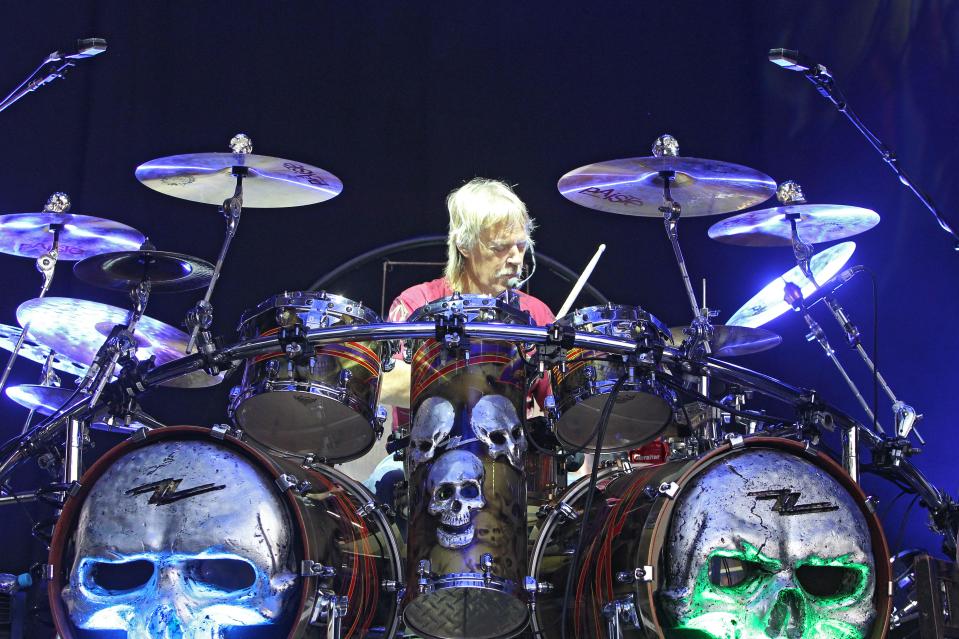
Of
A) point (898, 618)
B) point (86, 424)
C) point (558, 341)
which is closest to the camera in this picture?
point (558, 341)

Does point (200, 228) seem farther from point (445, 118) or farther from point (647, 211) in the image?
point (647, 211)

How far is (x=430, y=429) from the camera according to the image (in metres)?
2.11

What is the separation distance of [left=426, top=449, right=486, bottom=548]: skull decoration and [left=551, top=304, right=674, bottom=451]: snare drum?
1.06 ft

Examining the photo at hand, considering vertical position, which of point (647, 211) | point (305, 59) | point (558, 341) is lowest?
point (558, 341)

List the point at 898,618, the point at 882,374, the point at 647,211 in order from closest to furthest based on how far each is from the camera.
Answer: the point at 898,618 < the point at 647,211 < the point at 882,374

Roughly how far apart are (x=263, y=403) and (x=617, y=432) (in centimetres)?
86

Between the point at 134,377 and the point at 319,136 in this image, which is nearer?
the point at 134,377

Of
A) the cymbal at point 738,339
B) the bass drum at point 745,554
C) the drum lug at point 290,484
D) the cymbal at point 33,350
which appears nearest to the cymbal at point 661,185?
the cymbal at point 738,339

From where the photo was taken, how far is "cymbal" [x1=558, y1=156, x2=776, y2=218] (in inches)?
112

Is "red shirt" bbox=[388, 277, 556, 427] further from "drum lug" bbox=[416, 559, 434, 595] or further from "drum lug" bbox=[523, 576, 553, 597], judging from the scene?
"drum lug" bbox=[416, 559, 434, 595]

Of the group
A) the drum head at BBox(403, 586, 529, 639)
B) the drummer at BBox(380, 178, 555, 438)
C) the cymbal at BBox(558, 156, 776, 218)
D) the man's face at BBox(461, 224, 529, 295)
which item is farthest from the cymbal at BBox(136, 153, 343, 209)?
the drum head at BBox(403, 586, 529, 639)

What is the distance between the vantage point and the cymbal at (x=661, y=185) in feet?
9.32

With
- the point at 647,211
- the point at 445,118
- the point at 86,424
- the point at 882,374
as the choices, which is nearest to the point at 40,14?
the point at 445,118

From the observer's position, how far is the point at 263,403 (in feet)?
7.58
